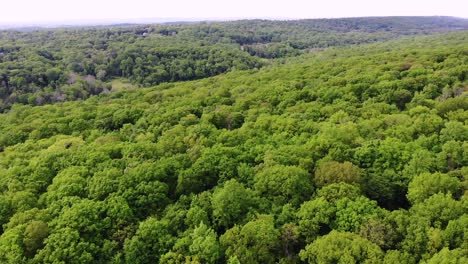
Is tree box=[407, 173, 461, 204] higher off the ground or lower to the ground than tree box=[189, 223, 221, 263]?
higher

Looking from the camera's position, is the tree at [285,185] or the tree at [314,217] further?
the tree at [285,185]

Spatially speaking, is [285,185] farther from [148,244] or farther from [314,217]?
[148,244]

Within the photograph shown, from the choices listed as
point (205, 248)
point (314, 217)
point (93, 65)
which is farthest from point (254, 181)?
point (93, 65)

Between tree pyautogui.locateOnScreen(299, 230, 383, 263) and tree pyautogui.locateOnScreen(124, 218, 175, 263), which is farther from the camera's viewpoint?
tree pyautogui.locateOnScreen(124, 218, 175, 263)

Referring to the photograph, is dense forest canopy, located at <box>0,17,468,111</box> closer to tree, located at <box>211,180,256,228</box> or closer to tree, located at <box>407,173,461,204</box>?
tree, located at <box>211,180,256,228</box>

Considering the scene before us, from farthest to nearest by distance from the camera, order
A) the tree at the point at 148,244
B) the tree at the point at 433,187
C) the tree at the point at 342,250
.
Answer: the tree at the point at 433,187 < the tree at the point at 148,244 < the tree at the point at 342,250

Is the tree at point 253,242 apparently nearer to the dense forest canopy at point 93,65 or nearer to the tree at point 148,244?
the tree at point 148,244

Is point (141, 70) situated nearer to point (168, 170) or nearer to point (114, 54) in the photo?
point (114, 54)

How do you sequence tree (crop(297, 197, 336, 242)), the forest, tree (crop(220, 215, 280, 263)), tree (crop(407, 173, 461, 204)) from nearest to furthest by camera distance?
tree (crop(220, 215, 280, 263)) → the forest → tree (crop(297, 197, 336, 242)) → tree (crop(407, 173, 461, 204))

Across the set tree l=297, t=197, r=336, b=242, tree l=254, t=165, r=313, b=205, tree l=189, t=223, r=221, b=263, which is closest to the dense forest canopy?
tree l=254, t=165, r=313, b=205

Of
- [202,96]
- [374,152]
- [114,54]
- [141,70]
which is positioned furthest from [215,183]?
[114,54]

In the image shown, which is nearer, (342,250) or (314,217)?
(342,250)

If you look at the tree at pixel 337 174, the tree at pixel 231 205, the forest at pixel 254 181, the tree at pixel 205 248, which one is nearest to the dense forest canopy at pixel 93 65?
the forest at pixel 254 181
